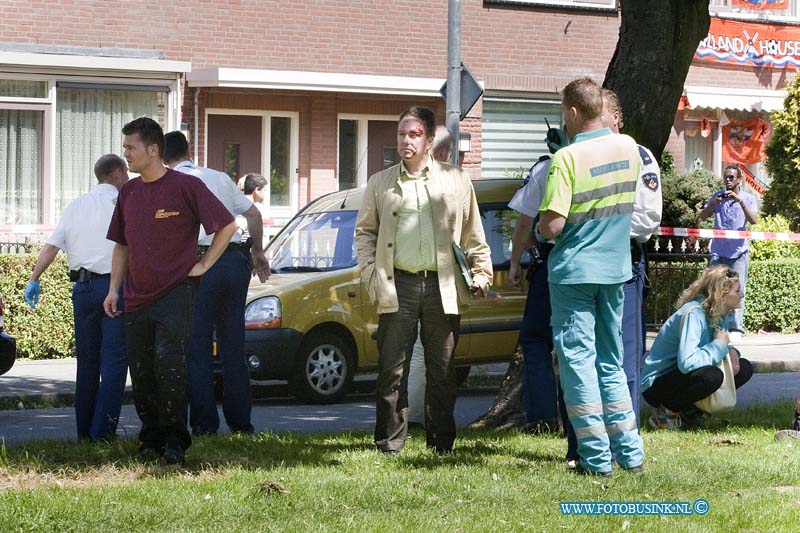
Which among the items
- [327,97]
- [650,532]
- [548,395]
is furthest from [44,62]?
[650,532]

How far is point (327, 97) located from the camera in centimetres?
2019

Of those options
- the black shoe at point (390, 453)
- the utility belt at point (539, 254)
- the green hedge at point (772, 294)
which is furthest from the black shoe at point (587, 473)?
the green hedge at point (772, 294)

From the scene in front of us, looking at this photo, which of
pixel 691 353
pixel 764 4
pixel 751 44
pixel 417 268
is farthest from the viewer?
pixel 764 4

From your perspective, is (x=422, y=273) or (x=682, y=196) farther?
(x=682, y=196)

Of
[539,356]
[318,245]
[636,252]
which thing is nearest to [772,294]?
[318,245]

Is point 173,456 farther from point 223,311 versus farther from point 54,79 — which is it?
point 54,79

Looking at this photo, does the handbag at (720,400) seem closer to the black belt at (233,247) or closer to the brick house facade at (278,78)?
the black belt at (233,247)

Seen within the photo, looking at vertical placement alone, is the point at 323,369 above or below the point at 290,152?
below

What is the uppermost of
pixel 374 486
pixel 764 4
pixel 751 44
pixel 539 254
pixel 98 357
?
pixel 764 4

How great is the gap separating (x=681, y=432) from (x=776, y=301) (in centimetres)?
981

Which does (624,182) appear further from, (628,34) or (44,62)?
(44,62)

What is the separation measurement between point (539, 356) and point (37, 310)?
7.56 metres

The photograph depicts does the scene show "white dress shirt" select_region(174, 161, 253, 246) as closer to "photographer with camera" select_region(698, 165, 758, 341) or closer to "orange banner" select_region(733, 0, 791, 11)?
"photographer with camera" select_region(698, 165, 758, 341)

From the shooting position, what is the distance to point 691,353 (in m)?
9.24
